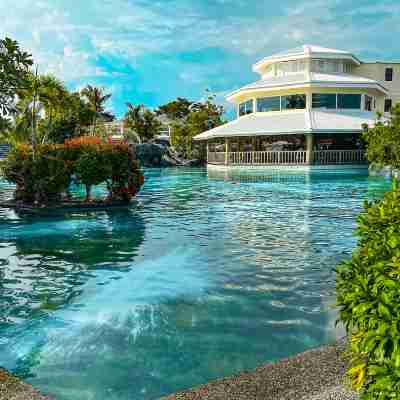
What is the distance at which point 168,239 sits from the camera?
11.6 m

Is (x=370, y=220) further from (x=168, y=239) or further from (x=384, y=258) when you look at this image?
(x=168, y=239)

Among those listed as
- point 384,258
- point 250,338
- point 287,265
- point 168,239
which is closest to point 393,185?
point 384,258

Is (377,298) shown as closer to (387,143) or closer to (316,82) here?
(387,143)

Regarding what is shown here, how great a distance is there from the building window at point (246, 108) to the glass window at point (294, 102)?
11.3ft

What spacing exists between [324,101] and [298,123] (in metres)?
4.91

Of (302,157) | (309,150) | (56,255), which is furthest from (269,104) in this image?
(56,255)

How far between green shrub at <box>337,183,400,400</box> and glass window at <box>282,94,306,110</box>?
36.8 metres

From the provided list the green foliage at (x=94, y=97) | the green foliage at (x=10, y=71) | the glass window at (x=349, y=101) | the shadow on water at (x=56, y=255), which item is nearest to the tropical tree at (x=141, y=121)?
the green foliage at (x=94, y=97)

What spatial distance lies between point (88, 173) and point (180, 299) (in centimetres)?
934

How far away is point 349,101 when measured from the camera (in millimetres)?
38156

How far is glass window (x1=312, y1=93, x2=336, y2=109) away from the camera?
1486 inches

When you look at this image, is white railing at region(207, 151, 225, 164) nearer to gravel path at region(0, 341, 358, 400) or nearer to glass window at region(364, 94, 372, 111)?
glass window at region(364, 94, 372, 111)

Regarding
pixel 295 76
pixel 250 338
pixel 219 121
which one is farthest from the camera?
pixel 219 121

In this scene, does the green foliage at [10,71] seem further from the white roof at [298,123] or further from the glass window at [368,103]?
the glass window at [368,103]
